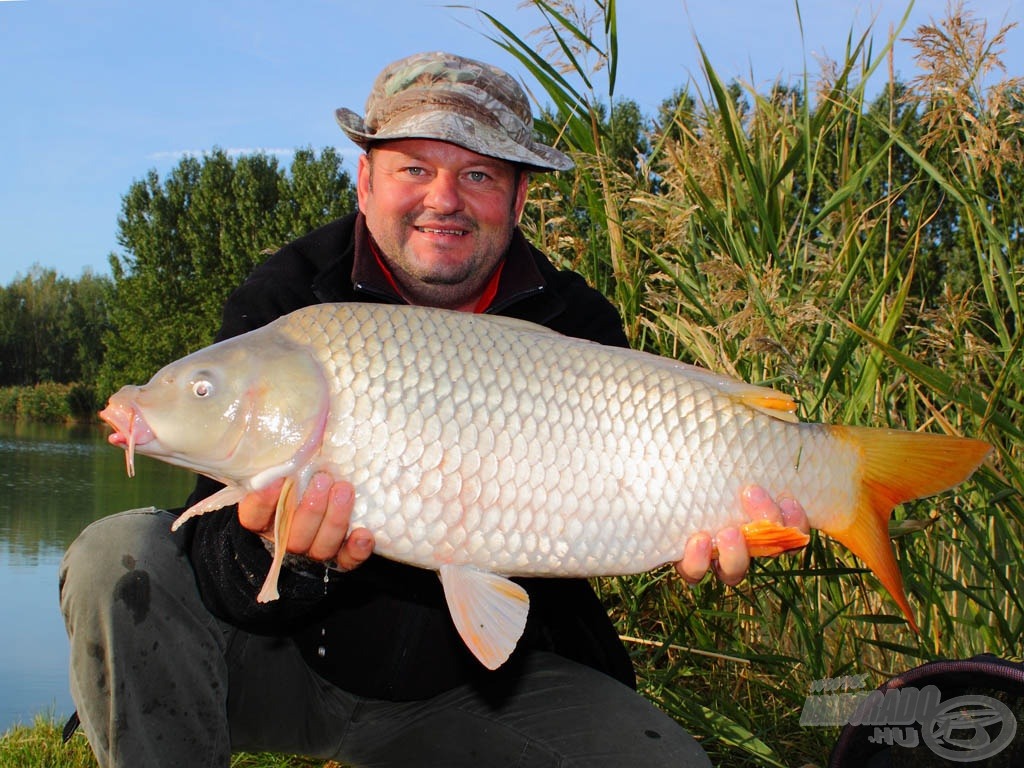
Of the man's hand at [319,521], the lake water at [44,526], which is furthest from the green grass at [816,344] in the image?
the lake water at [44,526]

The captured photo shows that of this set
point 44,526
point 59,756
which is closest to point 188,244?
point 44,526

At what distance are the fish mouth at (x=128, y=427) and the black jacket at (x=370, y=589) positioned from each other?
0.25 meters

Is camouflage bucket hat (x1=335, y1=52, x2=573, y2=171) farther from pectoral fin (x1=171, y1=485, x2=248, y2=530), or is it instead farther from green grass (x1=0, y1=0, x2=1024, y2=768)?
pectoral fin (x1=171, y1=485, x2=248, y2=530)

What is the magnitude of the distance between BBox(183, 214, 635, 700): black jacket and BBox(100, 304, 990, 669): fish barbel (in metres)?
0.19

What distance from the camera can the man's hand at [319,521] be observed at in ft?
4.15

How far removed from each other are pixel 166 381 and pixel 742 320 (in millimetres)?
1088

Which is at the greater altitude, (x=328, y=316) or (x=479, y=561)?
(x=328, y=316)

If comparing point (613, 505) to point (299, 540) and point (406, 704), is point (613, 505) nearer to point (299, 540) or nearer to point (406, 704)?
point (299, 540)

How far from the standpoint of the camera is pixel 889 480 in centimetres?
139

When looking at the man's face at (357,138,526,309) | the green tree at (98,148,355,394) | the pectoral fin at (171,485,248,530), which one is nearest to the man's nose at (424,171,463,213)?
the man's face at (357,138,526,309)

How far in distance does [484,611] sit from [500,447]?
8.8 inches

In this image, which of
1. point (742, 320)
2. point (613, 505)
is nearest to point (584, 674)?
point (613, 505)

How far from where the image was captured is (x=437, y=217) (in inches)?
73.0
